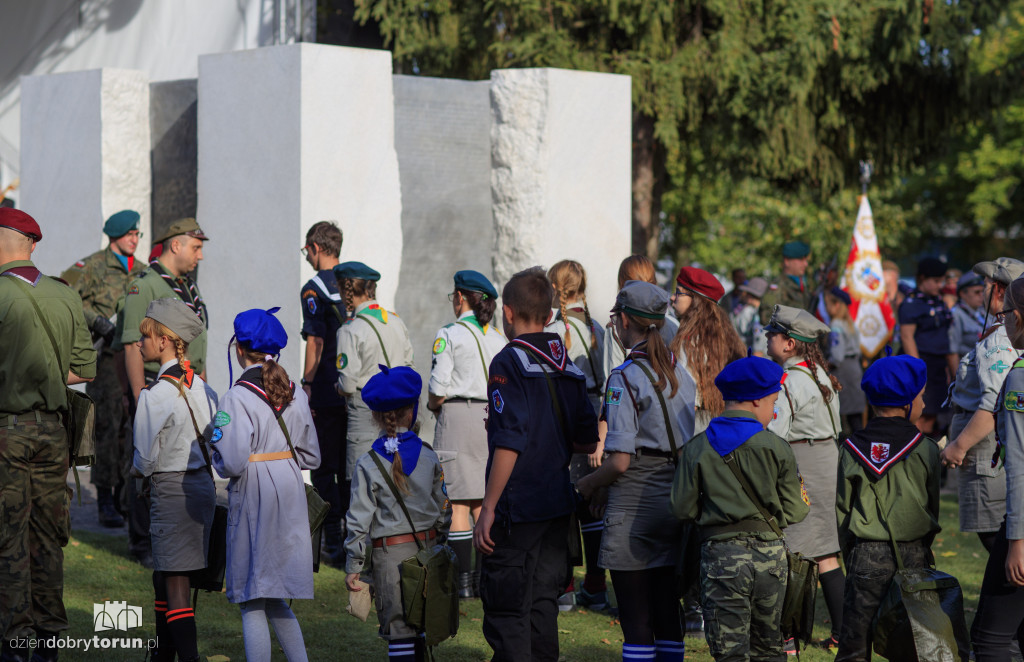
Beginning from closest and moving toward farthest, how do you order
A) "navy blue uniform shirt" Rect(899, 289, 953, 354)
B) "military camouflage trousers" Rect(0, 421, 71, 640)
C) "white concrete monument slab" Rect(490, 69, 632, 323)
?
"military camouflage trousers" Rect(0, 421, 71, 640)
"white concrete monument slab" Rect(490, 69, 632, 323)
"navy blue uniform shirt" Rect(899, 289, 953, 354)

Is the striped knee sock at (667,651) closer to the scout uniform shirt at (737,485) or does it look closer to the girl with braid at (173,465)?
the scout uniform shirt at (737,485)

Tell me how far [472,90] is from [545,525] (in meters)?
5.39

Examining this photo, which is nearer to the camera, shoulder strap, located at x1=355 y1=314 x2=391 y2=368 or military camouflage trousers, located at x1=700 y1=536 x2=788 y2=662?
military camouflage trousers, located at x1=700 y1=536 x2=788 y2=662

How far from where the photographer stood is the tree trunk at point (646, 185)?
1446cm

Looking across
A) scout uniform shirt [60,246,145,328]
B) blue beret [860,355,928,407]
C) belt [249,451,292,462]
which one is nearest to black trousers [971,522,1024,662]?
blue beret [860,355,928,407]

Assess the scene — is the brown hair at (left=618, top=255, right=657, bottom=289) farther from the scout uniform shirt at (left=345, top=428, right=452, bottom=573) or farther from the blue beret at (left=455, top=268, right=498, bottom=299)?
the scout uniform shirt at (left=345, top=428, right=452, bottom=573)

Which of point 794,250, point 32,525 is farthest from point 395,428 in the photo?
point 794,250

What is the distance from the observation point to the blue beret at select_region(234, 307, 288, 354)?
4980 millimetres

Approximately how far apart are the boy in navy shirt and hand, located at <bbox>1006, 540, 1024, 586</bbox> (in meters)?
1.68

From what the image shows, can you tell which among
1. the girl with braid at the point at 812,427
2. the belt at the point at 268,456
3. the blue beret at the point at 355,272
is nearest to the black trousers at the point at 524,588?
the belt at the point at 268,456

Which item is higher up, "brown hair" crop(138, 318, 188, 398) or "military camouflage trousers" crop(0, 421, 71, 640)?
"brown hair" crop(138, 318, 188, 398)

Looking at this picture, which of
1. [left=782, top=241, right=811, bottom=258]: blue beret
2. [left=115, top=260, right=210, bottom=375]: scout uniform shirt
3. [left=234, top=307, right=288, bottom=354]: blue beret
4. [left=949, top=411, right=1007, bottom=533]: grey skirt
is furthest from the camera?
[left=782, top=241, right=811, bottom=258]: blue beret

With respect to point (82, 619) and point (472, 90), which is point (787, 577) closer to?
point (82, 619)

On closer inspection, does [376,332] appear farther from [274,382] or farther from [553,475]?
[553,475]
